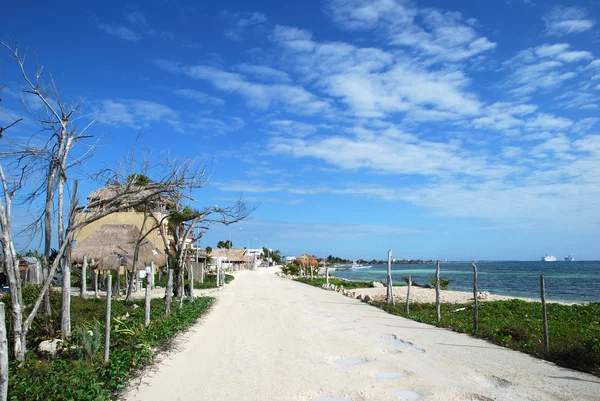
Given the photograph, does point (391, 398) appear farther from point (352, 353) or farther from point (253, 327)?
point (253, 327)

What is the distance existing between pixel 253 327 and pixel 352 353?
14.5 ft

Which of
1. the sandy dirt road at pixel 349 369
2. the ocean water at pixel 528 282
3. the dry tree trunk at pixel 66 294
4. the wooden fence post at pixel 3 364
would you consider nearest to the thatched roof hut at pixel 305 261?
the ocean water at pixel 528 282

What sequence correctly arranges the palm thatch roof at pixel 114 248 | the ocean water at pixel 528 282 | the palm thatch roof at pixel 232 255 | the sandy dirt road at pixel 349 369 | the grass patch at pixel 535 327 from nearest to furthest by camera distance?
the sandy dirt road at pixel 349 369 < the grass patch at pixel 535 327 < the palm thatch roof at pixel 114 248 < the ocean water at pixel 528 282 < the palm thatch roof at pixel 232 255

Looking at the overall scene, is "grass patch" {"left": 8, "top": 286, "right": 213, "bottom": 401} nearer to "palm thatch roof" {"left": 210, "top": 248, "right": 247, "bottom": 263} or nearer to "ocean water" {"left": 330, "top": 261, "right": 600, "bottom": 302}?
"ocean water" {"left": 330, "top": 261, "right": 600, "bottom": 302}

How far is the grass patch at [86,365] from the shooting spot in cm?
563

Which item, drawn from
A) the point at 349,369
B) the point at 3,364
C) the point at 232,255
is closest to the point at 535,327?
the point at 349,369

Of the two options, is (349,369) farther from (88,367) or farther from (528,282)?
(528,282)

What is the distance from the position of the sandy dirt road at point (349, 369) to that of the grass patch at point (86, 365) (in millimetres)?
384

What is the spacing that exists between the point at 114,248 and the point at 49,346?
17.7 m

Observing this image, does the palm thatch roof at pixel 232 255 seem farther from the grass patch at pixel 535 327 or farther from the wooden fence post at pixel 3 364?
the wooden fence post at pixel 3 364

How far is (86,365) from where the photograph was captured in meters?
6.83

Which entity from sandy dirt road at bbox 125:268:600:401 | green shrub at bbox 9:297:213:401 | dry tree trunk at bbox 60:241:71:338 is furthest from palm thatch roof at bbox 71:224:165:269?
dry tree trunk at bbox 60:241:71:338

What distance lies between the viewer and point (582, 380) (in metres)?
6.74

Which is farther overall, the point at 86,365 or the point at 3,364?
the point at 86,365
